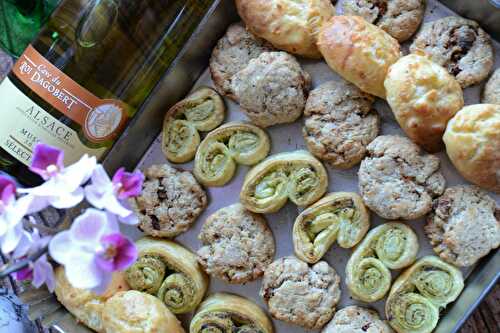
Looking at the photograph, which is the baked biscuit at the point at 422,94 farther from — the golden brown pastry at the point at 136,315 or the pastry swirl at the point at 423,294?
the golden brown pastry at the point at 136,315

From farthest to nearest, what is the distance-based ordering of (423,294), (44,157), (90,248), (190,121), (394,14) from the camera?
(190,121) → (394,14) → (423,294) → (44,157) → (90,248)

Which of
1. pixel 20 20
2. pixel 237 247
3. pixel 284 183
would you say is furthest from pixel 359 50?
pixel 20 20

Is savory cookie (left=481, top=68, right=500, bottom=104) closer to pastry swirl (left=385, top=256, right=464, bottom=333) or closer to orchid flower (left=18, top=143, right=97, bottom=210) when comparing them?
pastry swirl (left=385, top=256, right=464, bottom=333)

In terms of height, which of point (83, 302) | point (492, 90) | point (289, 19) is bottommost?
point (83, 302)

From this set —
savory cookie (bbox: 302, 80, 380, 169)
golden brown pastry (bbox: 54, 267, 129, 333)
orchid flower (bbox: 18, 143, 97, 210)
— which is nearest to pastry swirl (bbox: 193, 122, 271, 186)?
savory cookie (bbox: 302, 80, 380, 169)

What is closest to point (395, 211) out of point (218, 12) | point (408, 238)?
point (408, 238)

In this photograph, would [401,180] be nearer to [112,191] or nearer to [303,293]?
[303,293]

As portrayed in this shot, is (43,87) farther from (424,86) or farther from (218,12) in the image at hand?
(424,86)
